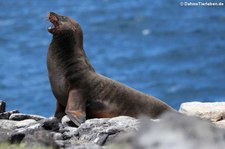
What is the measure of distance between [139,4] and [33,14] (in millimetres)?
Answer: 5794

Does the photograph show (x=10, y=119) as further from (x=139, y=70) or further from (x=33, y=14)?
(x=33, y=14)

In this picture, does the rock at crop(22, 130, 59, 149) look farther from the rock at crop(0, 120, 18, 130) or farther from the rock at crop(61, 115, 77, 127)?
the rock at crop(61, 115, 77, 127)

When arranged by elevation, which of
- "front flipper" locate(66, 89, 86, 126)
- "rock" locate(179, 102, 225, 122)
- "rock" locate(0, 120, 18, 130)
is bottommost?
"rock" locate(179, 102, 225, 122)

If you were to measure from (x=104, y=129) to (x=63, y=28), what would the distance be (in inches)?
140

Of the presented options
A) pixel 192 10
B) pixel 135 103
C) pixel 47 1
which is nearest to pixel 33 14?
pixel 47 1

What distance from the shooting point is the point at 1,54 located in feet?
133

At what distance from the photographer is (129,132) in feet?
30.5

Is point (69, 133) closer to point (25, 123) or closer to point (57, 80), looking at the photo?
point (25, 123)

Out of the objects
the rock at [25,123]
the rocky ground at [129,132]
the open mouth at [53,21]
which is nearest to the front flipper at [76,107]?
the rocky ground at [129,132]

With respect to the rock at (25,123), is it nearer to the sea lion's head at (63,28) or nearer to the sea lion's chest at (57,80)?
the sea lion's chest at (57,80)

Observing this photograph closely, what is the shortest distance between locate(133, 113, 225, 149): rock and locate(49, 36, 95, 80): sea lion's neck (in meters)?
6.52

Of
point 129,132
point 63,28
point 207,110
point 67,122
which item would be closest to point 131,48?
point 63,28

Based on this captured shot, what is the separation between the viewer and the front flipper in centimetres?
1177

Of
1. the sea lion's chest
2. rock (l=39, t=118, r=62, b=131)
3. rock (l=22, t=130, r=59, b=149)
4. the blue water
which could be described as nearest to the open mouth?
the sea lion's chest
